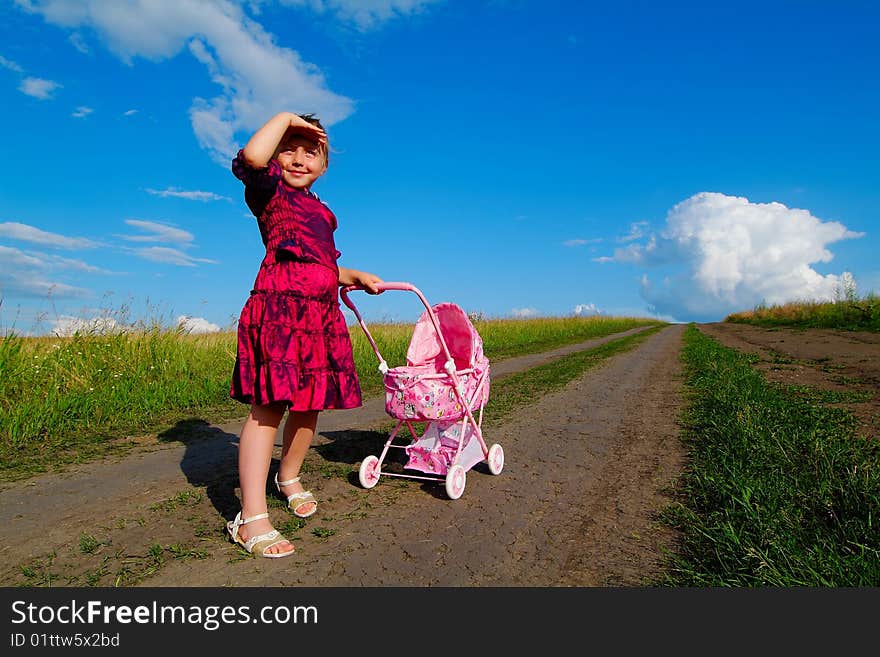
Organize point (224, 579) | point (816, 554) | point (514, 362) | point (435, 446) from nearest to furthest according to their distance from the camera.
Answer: point (816, 554), point (224, 579), point (435, 446), point (514, 362)

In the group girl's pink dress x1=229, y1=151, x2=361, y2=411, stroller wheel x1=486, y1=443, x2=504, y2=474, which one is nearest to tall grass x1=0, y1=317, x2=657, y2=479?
girl's pink dress x1=229, y1=151, x2=361, y2=411

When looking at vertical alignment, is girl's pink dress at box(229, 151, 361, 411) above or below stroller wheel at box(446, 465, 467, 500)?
above

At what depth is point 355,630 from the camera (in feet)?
6.32

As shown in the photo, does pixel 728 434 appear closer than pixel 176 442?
Yes

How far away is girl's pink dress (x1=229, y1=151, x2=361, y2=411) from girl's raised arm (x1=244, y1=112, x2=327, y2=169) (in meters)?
0.08

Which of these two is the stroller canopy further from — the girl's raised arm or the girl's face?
the girl's raised arm

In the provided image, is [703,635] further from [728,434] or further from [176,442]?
[176,442]

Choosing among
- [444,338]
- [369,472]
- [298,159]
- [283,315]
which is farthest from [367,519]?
[298,159]

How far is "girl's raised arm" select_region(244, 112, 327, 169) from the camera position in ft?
8.50

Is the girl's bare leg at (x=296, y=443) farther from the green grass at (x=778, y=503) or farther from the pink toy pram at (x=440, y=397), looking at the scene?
the green grass at (x=778, y=503)

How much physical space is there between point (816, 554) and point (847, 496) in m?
0.85

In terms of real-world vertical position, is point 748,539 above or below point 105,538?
above

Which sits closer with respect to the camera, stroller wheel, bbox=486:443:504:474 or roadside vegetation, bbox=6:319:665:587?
roadside vegetation, bbox=6:319:665:587

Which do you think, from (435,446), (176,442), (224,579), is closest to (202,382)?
(176,442)
